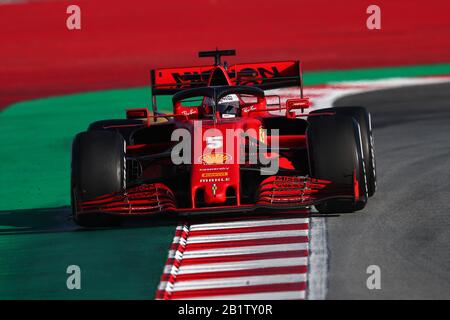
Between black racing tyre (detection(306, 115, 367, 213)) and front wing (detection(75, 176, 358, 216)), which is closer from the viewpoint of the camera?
front wing (detection(75, 176, 358, 216))

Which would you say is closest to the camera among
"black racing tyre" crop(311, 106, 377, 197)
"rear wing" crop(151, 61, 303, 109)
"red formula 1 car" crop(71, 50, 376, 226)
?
"red formula 1 car" crop(71, 50, 376, 226)

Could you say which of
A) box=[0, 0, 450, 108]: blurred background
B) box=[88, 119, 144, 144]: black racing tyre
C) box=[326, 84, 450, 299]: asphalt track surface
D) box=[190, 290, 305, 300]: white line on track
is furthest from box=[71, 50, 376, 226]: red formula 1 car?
box=[0, 0, 450, 108]: blurred background

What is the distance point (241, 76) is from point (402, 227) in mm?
4392

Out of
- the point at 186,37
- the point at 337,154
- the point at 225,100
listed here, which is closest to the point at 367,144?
the point at 337,154

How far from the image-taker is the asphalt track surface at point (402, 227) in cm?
878

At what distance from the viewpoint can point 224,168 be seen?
11242mm

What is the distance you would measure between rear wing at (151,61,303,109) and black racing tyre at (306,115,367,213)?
2.90m

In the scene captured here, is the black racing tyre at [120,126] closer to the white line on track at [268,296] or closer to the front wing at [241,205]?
the front wing at [241,205]

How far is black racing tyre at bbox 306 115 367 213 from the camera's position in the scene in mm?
11273

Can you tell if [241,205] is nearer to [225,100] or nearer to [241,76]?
[225,100]

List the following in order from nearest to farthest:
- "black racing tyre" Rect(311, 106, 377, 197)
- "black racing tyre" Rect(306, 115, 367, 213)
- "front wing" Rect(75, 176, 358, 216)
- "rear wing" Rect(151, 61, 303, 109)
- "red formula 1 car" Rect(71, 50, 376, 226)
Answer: "front wing" Rect(75, 176, 358, 216)
"red formula 1 car" Rect(71, 50, 376, 226)
"black racing tyre" Rect(306, 115, 367, 213)
"black racing tyre" Rect(311, 106, 377, 197)
"rear wing" Rect(151, 61, 303, 109)

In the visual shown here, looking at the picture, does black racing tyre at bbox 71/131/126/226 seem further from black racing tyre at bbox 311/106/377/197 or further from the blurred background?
the blurred background

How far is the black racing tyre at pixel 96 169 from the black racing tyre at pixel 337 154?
2005 millimetres

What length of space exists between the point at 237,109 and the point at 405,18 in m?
31.1
